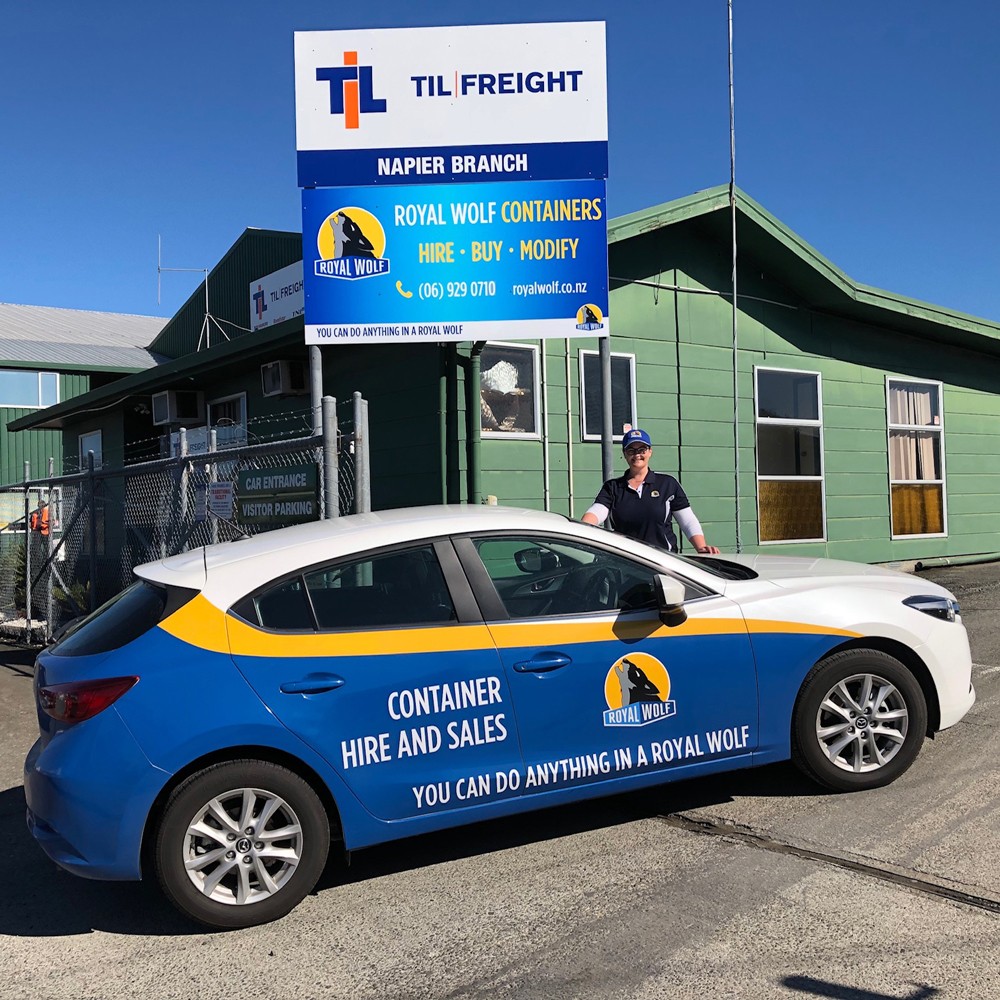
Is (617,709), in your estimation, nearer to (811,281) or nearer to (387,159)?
(387,159)

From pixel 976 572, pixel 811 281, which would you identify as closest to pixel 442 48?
pixel 811 281

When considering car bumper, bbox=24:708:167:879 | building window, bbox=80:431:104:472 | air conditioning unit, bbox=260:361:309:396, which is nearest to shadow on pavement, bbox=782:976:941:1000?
car bumper, bbox=24:708:167:879

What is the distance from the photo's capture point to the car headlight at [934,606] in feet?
16.0

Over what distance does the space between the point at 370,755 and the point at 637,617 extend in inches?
51.4

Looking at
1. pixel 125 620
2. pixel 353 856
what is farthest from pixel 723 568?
pixel 125 620

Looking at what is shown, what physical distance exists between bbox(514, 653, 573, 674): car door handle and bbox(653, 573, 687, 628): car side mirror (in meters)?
0.48

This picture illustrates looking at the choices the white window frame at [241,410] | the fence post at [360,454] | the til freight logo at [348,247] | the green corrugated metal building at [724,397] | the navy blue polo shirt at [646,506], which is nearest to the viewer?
the fence post at [360,454]

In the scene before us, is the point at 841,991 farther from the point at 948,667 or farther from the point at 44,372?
the point at 44,372

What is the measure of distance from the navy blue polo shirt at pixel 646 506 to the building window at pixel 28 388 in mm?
23951

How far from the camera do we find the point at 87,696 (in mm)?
3656

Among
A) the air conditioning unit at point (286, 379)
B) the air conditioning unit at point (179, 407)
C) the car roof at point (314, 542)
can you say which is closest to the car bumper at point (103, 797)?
the car roof at point (314, 542)

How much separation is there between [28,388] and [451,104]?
877 inches

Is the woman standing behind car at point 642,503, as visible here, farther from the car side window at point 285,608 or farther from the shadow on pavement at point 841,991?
the shadow on pavement at point 841,991

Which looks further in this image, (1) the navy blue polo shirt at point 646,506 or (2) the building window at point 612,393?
(2) the building window at point 612,393
